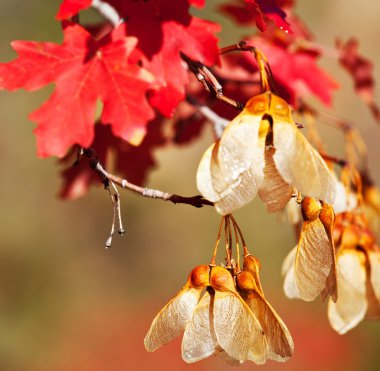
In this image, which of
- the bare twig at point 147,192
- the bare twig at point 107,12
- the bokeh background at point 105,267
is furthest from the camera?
the bokeh background at point 105,267

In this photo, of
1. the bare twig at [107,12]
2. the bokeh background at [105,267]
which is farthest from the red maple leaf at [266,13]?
the bokeh background at [105,267]

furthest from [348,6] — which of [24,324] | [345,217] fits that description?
[345,217]

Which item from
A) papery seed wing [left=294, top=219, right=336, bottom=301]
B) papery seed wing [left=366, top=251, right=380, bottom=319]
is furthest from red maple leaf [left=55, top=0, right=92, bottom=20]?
papery seed wing [left=366, top=251, right=380, bottom=319]

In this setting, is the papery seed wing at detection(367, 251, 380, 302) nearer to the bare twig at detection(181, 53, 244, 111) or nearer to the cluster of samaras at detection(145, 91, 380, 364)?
the cluster of samaras at detection(145, 91, 380, 364)

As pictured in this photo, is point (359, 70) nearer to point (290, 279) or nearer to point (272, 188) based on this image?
point (290, 279)

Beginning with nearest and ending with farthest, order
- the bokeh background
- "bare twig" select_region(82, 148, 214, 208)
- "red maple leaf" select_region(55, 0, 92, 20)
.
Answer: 1. "bare twig" select_region(82, 148, 214, 208)
2. "red maple leaf" select_region(55, 0, 92, 20)
3. the bokeh background

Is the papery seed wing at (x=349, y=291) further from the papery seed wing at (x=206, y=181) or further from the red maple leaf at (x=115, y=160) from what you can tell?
the red maple leaf at (x=115, y=160)

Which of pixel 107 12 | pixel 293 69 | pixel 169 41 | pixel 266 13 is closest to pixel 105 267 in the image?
pixel 293 69

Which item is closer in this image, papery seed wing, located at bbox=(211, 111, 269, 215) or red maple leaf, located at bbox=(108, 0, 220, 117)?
papery seed wing, located at bbox=(211, 111, 269, 215)
